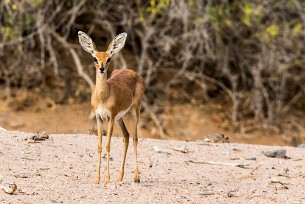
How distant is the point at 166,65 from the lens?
615 inches

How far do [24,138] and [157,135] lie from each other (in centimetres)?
547

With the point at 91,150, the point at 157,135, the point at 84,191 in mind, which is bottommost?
the point at 84,191

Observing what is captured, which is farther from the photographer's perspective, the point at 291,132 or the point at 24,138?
the point at 291,132

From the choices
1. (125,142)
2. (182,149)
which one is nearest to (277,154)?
(182,149)

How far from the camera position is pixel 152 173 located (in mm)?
7965

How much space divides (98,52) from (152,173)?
1.63 metres

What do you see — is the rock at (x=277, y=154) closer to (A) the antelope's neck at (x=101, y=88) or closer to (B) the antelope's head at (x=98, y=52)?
(B) the antelope's head at (x=98, y=52)

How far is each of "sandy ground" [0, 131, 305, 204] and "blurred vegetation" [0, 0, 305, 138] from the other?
4.97 metres

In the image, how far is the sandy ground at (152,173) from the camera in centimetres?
667

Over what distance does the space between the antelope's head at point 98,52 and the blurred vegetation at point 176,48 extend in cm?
645

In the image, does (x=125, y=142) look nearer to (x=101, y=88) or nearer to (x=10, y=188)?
(x=101, y=88)

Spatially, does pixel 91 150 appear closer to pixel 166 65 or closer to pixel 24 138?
pixel 24 138

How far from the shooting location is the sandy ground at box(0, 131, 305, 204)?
667 cm

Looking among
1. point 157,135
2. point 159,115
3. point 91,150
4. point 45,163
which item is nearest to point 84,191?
point 45,163
